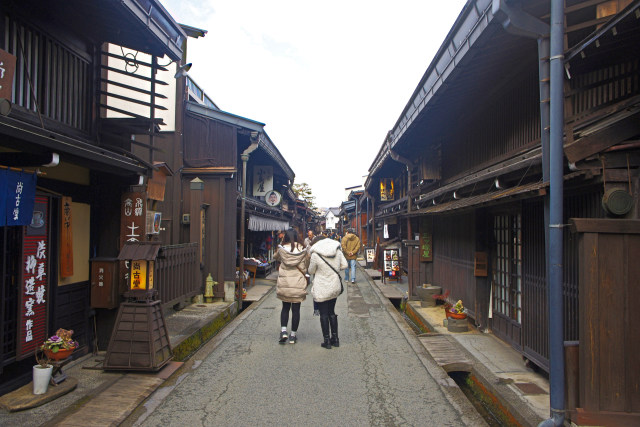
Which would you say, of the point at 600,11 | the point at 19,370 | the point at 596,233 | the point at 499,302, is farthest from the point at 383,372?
the point at 600,11

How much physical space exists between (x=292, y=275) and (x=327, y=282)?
72cm

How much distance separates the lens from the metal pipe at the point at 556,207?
4.44 metres

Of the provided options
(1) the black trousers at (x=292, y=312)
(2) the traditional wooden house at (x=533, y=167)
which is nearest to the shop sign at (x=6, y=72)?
(2) the traditional wooden house at (x=533, y=167)

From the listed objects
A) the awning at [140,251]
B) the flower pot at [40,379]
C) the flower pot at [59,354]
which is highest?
the awning at [140,251]

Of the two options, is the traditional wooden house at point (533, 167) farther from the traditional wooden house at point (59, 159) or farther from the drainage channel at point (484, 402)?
the traditional wooden house at point (59, 159)

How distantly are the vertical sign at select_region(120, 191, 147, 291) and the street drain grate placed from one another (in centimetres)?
653

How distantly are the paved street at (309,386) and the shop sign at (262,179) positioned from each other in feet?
36.3

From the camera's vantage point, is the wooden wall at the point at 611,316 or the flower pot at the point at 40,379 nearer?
the wooden wall at the point at 611,316

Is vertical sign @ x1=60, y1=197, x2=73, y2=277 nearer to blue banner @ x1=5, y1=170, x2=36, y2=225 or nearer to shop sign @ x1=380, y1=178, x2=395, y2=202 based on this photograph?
blue banner @ x1=5, y1=170, x2=36, y2=225

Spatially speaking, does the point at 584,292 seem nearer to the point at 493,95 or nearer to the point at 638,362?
the point at 638,362

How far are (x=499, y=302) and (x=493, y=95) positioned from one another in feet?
14.0

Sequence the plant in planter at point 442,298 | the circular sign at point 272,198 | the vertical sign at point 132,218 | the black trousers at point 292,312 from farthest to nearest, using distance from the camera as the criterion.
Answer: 1. the circular sign at point 272,198
2. the plant in planter at point 442,298
3. the black trousers at point 292,312
4. the vertical sign at point 132,218

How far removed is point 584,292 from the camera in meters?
4.37

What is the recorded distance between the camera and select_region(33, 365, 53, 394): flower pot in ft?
18.3
